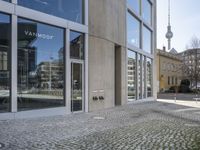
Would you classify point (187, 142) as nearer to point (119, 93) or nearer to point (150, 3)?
point (119, 93)

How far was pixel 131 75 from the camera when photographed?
22750 millimetres

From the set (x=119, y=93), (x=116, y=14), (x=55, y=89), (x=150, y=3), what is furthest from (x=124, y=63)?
(x=150, y=3)

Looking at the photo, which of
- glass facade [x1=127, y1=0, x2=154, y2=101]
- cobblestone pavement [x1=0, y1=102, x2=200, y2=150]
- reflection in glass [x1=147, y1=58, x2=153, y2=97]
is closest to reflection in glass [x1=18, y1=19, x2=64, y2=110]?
cobblestone pavement [x1=0, y1=102, x2=200, y2=150]

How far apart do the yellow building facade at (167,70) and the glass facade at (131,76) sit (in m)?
35.1

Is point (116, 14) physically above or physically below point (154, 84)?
above

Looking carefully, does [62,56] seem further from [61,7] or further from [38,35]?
[61,7]

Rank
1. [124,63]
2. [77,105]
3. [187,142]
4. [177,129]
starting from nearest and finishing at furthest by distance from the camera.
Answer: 1. [187,142]
2. [177,129]
3. [77,105]
4. [124,63]

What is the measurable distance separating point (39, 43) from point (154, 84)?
18.3 m

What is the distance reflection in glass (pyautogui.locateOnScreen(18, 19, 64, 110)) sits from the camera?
12.0 metres

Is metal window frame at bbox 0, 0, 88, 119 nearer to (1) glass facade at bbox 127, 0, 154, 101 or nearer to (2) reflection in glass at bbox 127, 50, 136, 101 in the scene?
(1) glass facade at bbox 127, 0, 154, 101

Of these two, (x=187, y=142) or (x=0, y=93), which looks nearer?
(x=187, y=142)

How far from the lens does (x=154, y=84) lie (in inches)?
1166

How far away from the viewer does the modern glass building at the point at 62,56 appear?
11508mm

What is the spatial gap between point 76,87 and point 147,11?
49.8 ft
